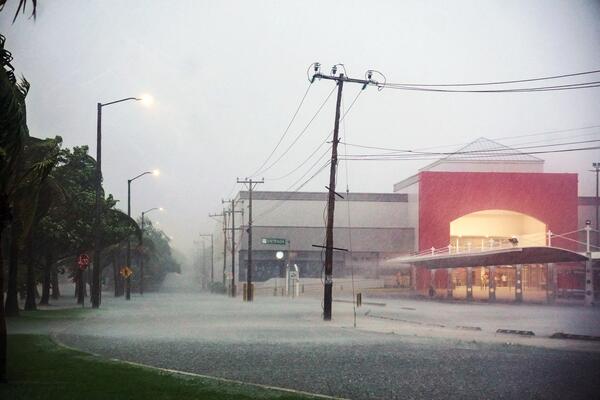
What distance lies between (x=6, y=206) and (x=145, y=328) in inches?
569

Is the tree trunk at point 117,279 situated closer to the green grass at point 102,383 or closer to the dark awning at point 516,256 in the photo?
the dark awning at point 516,256

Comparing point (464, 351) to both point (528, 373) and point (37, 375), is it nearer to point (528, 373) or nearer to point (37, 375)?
point (528, 373)

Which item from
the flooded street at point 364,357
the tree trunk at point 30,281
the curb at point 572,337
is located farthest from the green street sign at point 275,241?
the curb at point 572,337

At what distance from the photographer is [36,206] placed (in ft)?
45.7

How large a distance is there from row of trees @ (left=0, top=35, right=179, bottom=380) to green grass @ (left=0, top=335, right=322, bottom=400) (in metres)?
0.97

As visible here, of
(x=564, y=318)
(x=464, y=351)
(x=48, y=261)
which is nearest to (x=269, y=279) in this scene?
(x=48, y=261)

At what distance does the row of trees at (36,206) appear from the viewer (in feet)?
38.2

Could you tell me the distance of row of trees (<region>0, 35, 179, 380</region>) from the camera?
11656 millimetres

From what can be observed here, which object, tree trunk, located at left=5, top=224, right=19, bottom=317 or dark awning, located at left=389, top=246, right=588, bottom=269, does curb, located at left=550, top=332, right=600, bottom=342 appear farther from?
tree trunk, located at left=5, top=224, right=19, bottom=317

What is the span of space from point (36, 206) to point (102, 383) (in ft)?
14.6

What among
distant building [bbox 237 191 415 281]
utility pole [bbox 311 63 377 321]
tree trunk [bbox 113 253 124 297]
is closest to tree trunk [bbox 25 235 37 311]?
utility pole [bbox 311 63 377 321]

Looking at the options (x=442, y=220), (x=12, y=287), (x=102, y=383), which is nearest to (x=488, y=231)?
(x=442, y=220)

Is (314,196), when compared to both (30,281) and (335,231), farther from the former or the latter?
(30,281)

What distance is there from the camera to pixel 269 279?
91.2 metres
